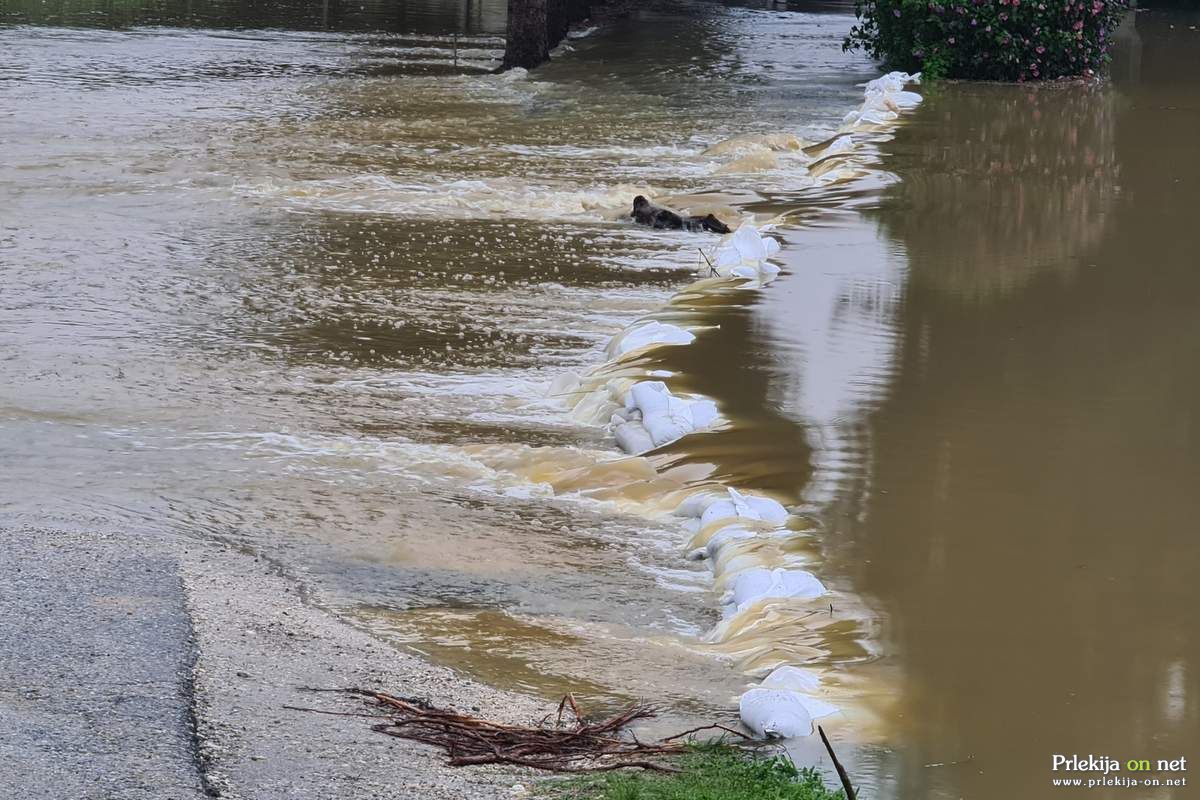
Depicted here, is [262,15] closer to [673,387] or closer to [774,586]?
[673,387]

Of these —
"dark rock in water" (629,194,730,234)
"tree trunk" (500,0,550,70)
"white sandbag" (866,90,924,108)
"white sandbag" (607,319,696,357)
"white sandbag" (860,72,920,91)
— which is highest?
"tree trunk" (500,0,550,70)

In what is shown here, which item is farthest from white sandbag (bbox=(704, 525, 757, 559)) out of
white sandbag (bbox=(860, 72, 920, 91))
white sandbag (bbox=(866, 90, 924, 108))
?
white sandbag (bbox=(860, 72, 920, 91))

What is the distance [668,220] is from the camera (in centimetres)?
1203

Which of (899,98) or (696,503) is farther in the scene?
(899,98)

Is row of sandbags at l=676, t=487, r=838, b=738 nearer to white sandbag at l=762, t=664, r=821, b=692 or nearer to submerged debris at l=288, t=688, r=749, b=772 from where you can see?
white sandbag at l=762, t=664, r=821, b=692

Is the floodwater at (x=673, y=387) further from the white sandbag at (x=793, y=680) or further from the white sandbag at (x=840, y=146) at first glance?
the white sandbag at (x=840, y=146)

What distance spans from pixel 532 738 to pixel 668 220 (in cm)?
811

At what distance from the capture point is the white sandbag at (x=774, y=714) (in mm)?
4410

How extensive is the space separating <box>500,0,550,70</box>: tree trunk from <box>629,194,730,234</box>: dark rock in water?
1003 cm

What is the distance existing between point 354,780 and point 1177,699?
250 centimetres

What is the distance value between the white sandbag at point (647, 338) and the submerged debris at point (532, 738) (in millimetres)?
4032

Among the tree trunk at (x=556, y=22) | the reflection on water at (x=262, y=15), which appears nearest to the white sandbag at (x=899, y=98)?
the tree trunk at (x=556, y=22)

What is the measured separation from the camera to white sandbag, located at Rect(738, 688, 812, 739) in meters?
4.41

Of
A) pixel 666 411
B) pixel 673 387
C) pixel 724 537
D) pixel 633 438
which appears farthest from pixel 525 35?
pixel 724 537
